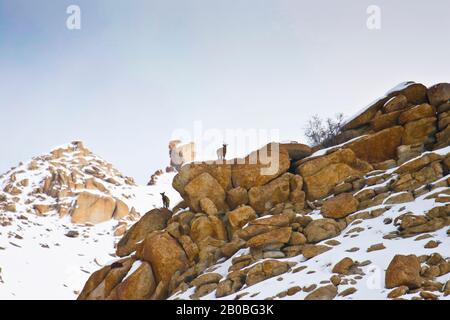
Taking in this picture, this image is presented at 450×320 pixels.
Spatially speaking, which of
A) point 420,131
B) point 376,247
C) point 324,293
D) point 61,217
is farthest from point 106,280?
point 61,217

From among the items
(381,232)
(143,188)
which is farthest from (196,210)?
(143,188)

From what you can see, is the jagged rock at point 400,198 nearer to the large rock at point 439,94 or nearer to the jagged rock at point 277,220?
the jagged rock at point 277,220

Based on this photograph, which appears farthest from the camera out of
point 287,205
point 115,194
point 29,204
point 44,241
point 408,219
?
point 115,194

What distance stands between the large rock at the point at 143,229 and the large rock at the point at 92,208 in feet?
374

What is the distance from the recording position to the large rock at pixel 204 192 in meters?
26.5

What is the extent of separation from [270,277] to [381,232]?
20.0 feet

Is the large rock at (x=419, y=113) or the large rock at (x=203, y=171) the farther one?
the large rock at (x=203, y=171)

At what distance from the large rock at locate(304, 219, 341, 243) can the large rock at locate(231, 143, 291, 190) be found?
6.11 metres

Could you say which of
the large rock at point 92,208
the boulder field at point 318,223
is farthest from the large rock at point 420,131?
the large rock at point 92,208

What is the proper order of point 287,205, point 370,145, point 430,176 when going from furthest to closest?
1. point 370,145
2. point 287,205
3. point 430,176

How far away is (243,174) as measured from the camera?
26844 millimetres

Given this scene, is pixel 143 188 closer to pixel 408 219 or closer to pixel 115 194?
pixel 115 194

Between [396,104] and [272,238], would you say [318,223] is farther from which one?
[396,104]

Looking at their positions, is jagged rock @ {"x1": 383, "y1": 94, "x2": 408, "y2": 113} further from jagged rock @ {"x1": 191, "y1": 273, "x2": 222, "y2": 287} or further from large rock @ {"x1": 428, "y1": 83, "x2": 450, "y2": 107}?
jagged rock @ {"x1": 191, "y1": 273, "x2": 222, "y2": 287}
